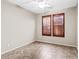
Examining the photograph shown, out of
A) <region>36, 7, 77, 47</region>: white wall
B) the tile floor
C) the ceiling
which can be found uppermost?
the ceiling

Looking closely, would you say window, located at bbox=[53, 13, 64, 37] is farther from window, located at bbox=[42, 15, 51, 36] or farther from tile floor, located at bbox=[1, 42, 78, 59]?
tile floor, located at bbox=[1, 42, 78, 59]

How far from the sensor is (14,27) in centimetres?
423

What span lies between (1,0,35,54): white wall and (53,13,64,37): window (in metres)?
1.87

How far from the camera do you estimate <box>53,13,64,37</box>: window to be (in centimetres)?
514

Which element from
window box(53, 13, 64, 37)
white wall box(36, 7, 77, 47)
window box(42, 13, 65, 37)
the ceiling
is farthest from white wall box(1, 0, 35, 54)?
white wall box(36, 7, 77, 47)

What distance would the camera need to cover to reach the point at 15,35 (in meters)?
4.31

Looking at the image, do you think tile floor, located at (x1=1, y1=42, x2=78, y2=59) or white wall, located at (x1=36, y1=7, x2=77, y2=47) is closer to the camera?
tile floor, located at (x1=1, y1=42, x2=78, y2=59)

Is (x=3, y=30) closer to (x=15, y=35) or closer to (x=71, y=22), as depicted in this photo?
(x=15, y=35)

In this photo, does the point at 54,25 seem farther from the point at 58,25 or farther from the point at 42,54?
the point at 42,54

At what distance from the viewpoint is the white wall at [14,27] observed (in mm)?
3633

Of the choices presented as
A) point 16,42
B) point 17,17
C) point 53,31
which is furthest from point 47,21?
point 16,42

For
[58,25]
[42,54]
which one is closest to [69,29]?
[58,25]

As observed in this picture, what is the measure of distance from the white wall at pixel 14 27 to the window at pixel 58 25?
1.87m

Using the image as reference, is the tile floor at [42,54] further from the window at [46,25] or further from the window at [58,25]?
the window at [46,25]
